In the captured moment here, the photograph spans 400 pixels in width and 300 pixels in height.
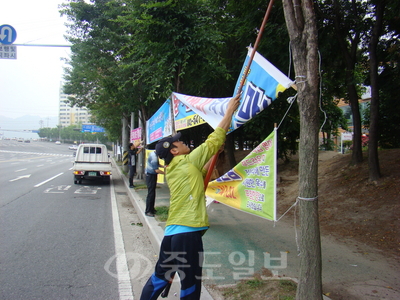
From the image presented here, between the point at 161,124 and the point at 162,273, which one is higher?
the point at 161,124

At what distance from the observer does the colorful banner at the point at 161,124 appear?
8.14m

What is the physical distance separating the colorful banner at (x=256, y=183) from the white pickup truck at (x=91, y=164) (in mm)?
12381

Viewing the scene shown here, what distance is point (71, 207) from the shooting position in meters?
9.23

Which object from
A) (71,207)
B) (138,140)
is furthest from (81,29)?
(71,207)

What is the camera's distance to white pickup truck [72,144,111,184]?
1502 centimetres

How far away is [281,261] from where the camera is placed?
4566 mm

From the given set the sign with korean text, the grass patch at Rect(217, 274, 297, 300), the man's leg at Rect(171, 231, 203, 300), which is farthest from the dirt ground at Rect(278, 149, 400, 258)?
the sign with korean text

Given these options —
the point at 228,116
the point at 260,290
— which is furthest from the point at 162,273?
the point at 228,116

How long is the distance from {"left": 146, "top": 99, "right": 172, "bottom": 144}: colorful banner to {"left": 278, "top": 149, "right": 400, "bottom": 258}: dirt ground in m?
3.93

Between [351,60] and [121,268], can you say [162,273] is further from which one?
[351,60]

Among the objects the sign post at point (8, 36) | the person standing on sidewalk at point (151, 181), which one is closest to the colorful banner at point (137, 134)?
the sign post at point (8, 36)

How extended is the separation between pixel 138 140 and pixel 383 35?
32.2ft

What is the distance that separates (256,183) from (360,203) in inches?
205

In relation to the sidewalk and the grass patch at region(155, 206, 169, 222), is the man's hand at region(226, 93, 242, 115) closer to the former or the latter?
the sidewalk
